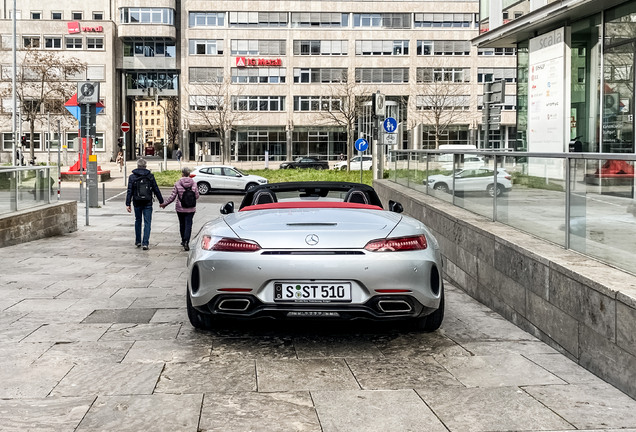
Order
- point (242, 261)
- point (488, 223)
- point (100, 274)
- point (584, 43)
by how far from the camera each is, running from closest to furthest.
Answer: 1. point (242, 261)
2. point (488, 223)
3. point (100, 274)
4. point (584, 43)

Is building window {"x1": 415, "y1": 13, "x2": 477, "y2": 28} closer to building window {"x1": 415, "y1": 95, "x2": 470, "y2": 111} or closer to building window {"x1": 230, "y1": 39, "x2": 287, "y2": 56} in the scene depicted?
building window {"x1": 415, "y1": 95, "x2": 470, "y2": 111}

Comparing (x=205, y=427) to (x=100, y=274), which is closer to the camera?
(x=205, y=427)

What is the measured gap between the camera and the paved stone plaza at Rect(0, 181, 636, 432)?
13.2 ft

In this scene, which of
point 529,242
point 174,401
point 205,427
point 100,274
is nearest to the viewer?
point 205,427

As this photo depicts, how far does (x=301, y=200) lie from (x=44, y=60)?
5751 centimetres

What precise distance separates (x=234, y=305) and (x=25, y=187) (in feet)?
33.0

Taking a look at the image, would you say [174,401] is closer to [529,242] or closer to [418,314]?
[418,314]

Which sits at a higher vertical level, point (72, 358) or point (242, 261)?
point (242, 261)

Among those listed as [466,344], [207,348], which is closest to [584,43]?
[466,344]

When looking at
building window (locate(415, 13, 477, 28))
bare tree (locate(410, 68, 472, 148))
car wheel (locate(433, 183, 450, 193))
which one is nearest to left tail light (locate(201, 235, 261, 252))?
car wheel (locate(433, 183, 450, 193))

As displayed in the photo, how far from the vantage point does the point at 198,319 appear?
6.04 m

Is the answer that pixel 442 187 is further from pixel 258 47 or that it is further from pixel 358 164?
pixel 258 47

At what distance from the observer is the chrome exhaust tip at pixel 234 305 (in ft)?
17.8

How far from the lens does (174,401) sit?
4.34 metres
